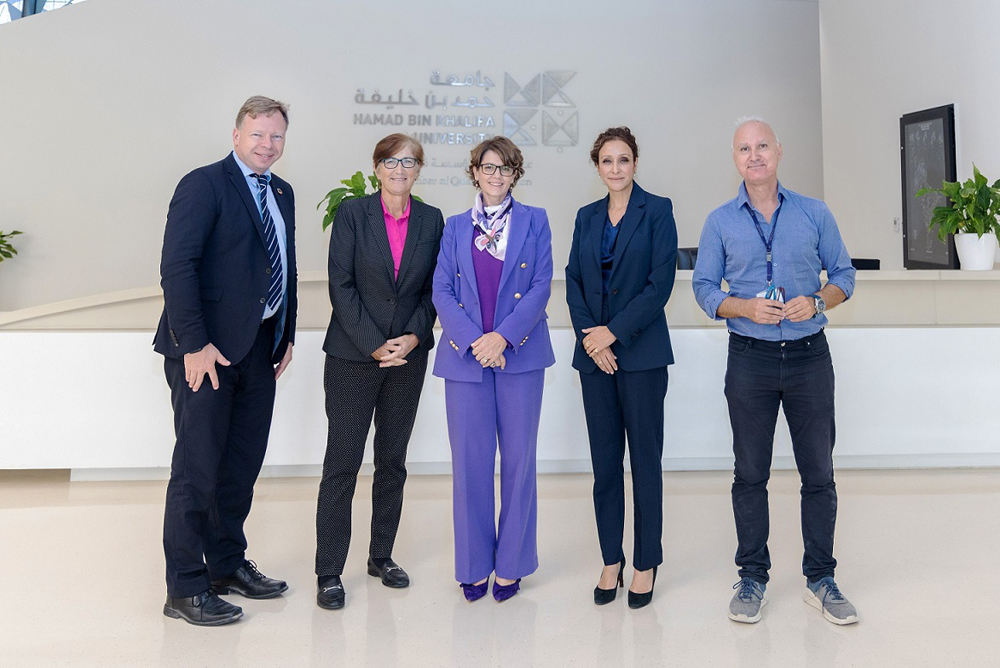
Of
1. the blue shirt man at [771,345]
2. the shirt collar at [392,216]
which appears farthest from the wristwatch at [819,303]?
the shirt collar at [392,216]

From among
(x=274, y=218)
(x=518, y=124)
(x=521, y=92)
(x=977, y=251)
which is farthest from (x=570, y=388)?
(x=521, y=92)

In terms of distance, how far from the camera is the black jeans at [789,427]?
2475 mm

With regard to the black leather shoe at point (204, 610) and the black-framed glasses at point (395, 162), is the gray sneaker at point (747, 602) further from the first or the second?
the black-framed glasses at point (395, 162)

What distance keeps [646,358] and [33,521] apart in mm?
2830

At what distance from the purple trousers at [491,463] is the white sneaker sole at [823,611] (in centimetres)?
92

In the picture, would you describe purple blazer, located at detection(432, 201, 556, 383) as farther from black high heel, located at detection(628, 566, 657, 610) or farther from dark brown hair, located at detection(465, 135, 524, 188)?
black high heel, located at detection(628, 566, 657, 610)

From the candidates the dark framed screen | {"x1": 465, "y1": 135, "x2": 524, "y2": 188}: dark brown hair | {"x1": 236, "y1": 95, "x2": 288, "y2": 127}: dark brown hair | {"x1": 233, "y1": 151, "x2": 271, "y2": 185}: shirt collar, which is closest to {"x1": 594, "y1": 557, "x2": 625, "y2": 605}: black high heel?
{"x1": 465, "y1": 135, "x2": 524, "y2": 188}: dark brown hair

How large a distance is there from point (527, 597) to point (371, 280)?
1.19 meters

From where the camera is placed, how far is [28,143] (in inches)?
304

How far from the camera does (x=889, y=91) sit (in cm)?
696

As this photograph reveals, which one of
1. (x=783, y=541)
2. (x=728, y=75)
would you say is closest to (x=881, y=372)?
(x=783, y=541)

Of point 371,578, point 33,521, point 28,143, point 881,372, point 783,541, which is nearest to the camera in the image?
point 371,578

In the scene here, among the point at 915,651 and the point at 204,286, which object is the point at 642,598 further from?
the point at 204,286

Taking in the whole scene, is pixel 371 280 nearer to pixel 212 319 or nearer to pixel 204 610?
pixel 212 319
